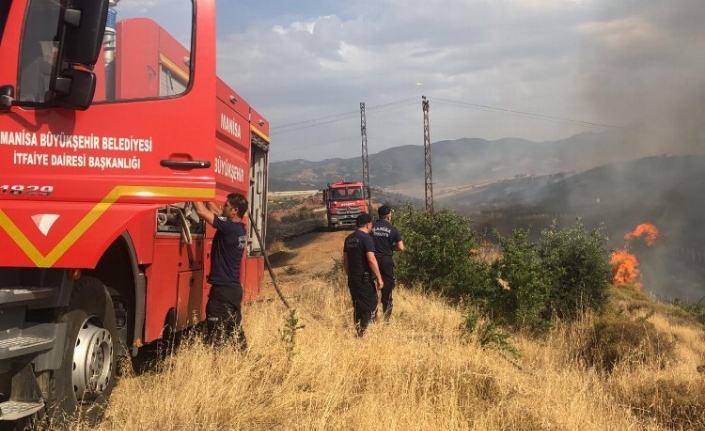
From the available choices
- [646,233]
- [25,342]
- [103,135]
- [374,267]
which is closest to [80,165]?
[103,135]

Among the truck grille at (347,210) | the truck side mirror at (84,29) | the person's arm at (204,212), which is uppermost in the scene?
the truck grille at (347,210)

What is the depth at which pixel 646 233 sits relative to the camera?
54.6m

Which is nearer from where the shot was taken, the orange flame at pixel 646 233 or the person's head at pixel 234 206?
the person's head at pixel 234 206

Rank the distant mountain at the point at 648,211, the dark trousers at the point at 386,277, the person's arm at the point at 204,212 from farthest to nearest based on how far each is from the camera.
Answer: the distant mountain at the point at 648,211 < the dark trousers at the point at 386,277 < the person's arm at the point at 204,212

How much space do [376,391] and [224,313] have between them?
5.31 ft

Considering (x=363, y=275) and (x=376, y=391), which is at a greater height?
(x=363, y=275)

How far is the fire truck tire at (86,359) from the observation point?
372 cm

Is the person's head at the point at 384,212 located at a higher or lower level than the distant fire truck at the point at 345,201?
lower

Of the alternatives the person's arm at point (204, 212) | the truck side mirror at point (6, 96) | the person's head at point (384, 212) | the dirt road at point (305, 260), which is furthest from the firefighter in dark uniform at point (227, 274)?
the dirt road at point (305, 260)

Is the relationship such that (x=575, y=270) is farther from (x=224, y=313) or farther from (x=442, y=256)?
(x=224, y=313)

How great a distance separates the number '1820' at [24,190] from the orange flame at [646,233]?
55.5 metres

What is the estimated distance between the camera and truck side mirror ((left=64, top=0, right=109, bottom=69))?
132 inches

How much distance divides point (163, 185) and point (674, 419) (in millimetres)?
5068

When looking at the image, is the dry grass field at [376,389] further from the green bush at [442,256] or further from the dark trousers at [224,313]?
the green bush at [442,256]
